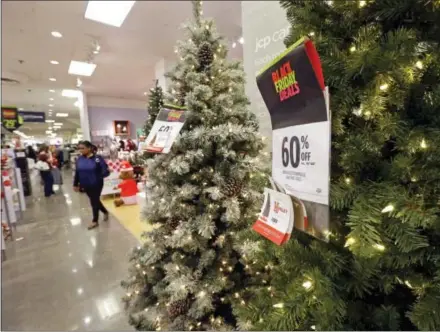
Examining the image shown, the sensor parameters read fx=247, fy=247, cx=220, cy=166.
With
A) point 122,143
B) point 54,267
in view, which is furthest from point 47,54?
point 54,267

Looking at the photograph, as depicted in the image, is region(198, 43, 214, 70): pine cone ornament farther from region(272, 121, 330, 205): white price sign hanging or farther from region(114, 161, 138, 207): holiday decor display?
region(114, 161, 138, 207): holiday decor display

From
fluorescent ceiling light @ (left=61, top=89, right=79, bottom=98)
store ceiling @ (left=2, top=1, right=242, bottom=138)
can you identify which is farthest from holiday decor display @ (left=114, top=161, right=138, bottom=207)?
fluorescent ceiling light @ (left=61, top=89, right=79, bottom=98)

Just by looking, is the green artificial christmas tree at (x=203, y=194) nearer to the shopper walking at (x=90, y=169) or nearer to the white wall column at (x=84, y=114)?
the shopper walking at (x=90, y=169)

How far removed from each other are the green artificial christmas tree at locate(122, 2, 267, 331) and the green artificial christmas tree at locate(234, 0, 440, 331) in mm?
789

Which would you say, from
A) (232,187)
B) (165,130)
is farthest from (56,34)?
(232,187)

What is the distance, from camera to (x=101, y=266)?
2965 mm

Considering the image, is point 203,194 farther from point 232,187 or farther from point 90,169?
point 90,169

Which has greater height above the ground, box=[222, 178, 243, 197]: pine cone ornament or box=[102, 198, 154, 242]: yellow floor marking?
box=[222, 178, 243, 197]: pine cone ornament

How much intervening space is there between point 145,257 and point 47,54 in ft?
21.4

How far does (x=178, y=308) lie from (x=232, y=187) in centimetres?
82

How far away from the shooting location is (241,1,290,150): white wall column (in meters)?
1.96

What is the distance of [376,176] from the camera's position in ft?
2.14

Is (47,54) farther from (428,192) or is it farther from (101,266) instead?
(428,192)

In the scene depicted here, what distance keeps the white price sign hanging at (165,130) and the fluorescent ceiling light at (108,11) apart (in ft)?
11.5
